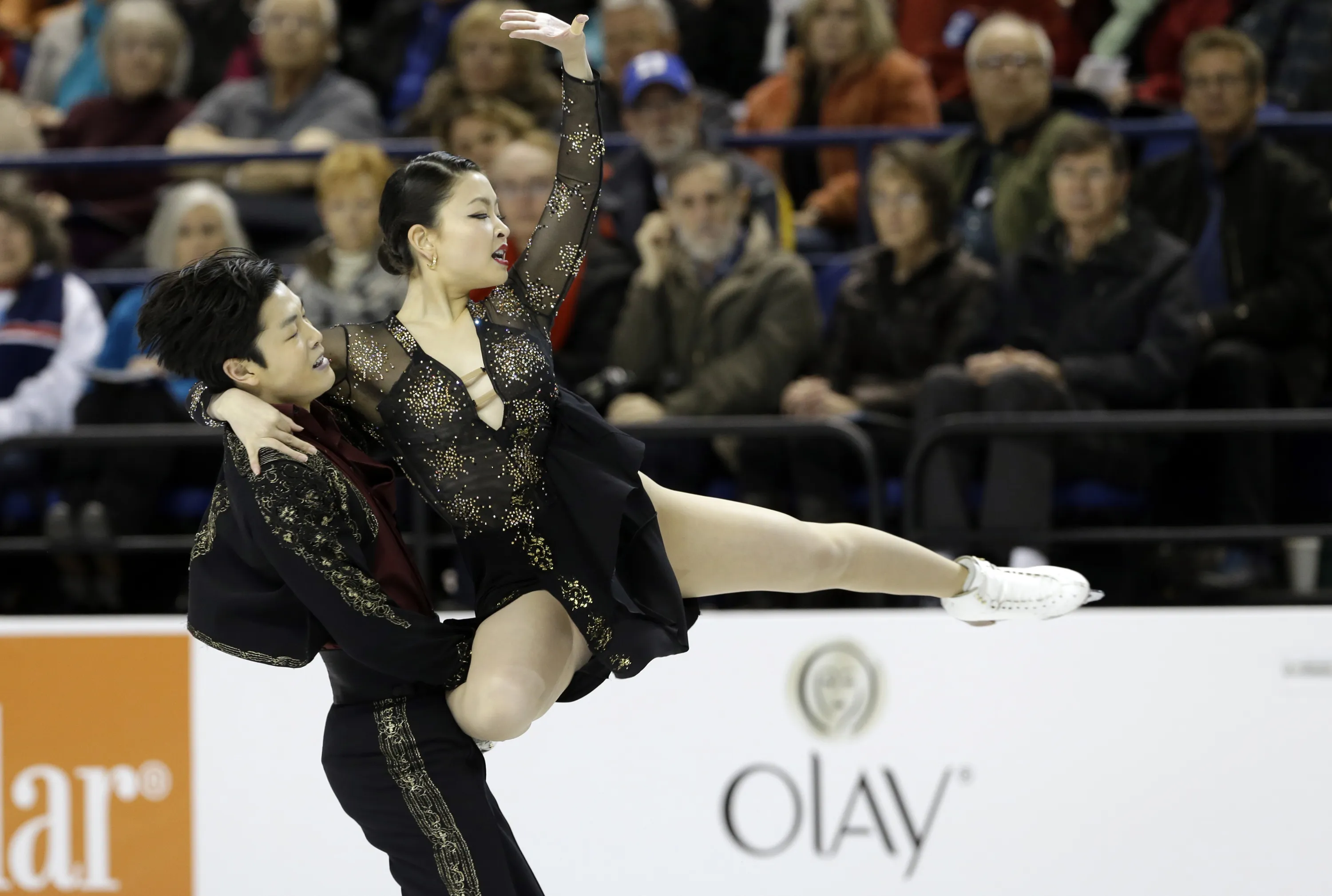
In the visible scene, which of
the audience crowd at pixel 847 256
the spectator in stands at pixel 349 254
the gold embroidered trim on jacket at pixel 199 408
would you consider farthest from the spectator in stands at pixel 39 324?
→ the gold embroidered trim on jacket at pixel 199 408

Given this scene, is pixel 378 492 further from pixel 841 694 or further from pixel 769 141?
pixel 769 141

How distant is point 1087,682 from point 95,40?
500 cm

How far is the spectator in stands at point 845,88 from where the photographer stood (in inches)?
213

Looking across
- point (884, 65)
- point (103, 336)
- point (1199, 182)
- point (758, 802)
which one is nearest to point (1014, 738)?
point (758, 802)

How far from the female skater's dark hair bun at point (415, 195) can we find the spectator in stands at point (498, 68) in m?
2.70

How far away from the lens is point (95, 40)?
6.67 meters

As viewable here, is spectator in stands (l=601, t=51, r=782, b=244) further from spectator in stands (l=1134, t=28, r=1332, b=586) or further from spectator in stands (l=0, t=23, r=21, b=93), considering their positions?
spectator in stands (l=0, t=23, r=21, b=93)

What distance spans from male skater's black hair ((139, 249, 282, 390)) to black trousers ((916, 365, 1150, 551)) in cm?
201

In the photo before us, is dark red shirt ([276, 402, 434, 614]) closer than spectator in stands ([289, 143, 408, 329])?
Yes

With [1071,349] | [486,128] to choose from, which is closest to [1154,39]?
[1071,349]

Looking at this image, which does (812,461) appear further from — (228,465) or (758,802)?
(228,465)

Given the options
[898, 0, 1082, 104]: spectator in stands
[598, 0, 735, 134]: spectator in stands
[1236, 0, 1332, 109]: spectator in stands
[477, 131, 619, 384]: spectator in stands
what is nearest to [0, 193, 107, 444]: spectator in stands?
[477, 131, 619, 384]: spectator in stands

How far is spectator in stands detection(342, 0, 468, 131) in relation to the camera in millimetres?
6305

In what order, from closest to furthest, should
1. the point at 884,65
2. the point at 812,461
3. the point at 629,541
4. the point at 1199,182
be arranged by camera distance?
the point at 629,541 < the point at 812,461 < the point at 1199,182 < the point at 884,65
